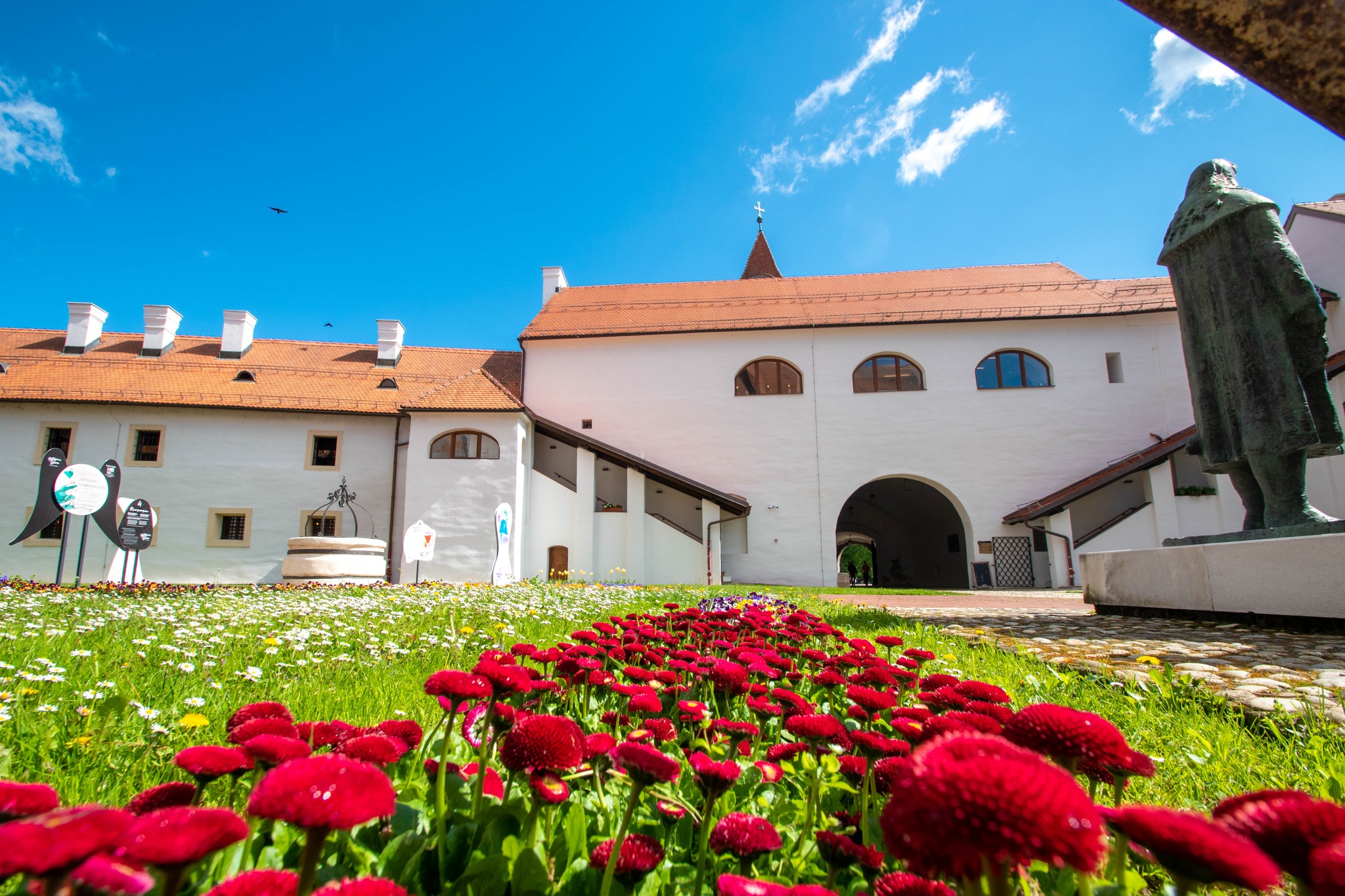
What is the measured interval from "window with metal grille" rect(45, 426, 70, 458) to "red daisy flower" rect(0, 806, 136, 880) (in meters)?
26.2

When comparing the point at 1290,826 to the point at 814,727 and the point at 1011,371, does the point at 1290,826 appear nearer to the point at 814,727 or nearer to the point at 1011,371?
the point at 814,727

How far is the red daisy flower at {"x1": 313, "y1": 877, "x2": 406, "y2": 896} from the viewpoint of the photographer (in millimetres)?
764

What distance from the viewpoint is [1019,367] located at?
22750 mm

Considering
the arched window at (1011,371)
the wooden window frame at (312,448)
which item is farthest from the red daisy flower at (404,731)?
the arched window at (1011,371)

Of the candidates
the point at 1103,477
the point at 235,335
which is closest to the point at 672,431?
the point at 1103,477

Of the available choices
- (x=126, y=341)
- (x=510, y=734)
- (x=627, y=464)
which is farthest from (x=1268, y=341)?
(x=126, y=341)

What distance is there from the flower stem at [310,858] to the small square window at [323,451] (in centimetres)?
2263

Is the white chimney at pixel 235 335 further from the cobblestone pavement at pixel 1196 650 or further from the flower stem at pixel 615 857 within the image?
the flower stem at pixel 615 857

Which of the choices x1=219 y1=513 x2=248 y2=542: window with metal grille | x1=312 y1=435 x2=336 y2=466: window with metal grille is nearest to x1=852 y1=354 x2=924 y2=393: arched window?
x1=312 y1=435 x2=336 y2=466: window with metal grille

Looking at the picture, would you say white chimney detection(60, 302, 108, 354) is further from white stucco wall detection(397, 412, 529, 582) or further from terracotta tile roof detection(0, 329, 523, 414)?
white stucco wall detection(397, 412, 529, 582)

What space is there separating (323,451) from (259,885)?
23.3 meters

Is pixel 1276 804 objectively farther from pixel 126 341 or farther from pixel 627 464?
pixel 126 341

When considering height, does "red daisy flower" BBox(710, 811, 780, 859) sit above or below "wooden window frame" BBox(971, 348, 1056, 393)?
below

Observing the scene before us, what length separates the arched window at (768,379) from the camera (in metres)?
23.4
